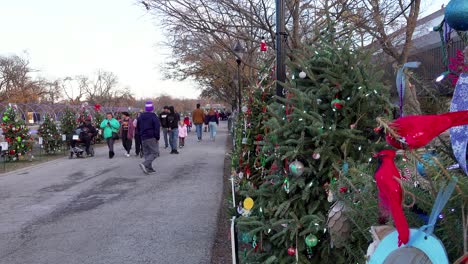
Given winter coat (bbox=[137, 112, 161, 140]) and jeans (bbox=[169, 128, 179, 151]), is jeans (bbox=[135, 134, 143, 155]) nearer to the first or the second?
jeans (bbox=[169, 128, 179, 151])

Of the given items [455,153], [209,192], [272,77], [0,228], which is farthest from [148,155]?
[455,153]

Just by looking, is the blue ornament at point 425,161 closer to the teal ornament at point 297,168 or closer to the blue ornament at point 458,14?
the blue ornament at point 458,14

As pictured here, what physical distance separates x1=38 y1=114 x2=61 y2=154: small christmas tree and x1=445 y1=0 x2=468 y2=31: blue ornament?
59.5 ft

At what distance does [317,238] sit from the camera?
3092 mm

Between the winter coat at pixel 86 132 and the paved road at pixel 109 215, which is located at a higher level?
the winter coat at pixel 86 132

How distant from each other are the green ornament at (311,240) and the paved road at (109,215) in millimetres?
2023

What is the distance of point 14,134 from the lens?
14992 mm

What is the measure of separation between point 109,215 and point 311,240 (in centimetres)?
471

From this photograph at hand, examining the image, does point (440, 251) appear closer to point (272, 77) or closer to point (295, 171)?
point (295, 171)

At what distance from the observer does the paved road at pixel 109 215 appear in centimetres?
511

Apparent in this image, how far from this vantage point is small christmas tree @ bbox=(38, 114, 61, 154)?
17656mm

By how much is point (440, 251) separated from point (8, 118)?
16.0m

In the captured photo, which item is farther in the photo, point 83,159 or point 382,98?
point 83,159

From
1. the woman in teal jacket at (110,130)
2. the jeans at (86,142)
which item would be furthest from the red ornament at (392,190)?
the jeans at (86,142)
